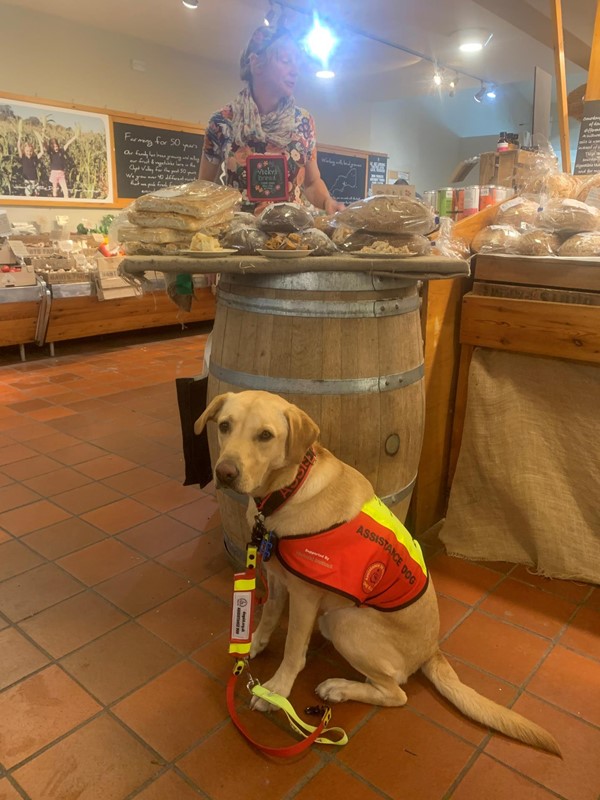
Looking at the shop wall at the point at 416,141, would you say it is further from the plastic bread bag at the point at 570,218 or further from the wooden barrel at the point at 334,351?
the wooden barrel at the point at 334,351

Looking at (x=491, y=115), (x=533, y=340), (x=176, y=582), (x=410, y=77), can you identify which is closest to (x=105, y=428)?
(x=176, y=582)

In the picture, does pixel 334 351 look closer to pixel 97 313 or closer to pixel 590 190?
pixel 590 190

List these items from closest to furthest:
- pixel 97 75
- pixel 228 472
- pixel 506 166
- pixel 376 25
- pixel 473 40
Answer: pixel 228 472, pixel 506 166, pixel 97 75, pixel 376 25, pixel 473 40

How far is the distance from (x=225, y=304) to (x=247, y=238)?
0.75ft

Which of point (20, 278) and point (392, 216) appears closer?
point (392, 216)

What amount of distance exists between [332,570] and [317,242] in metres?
1.00

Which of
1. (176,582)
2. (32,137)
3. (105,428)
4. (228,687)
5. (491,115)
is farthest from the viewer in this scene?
(491,115)

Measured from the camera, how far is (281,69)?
8.63 feet

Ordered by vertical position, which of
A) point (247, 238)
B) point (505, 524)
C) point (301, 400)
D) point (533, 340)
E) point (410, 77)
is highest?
point (410, 77)

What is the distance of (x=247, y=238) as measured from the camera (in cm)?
190

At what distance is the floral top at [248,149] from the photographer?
2.79 meters

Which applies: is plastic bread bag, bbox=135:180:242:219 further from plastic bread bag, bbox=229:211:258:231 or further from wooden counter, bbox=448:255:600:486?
wooden counter, bbox=448:255:600:486

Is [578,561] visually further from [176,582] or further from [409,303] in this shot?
[176,582]

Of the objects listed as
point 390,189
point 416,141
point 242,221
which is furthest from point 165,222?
point 416,141
